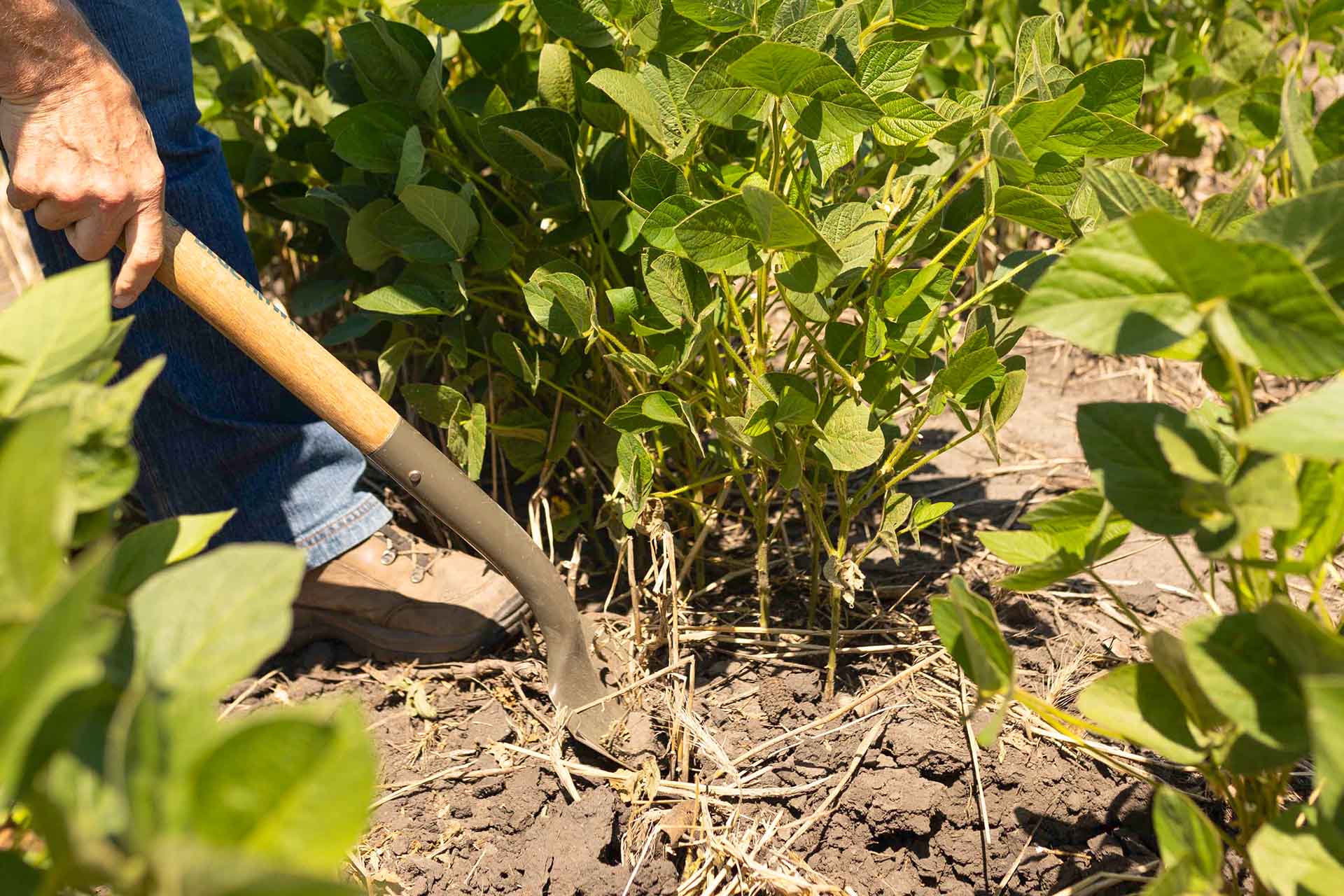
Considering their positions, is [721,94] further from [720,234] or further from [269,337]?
[269,337]

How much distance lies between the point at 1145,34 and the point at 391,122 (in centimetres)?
166

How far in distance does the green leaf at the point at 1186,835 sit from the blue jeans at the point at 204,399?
116 centimetres

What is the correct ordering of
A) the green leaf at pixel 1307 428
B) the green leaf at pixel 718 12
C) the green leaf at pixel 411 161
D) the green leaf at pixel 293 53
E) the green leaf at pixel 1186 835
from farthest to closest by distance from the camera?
the green leaf at pixel 293 53 → the green leaf at pixel 411 161 → the green leaf at pixel 718 12 → the green leaf at pixel 1186 835 → the green leaf at pixel 1307 428

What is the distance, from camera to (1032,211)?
99cm

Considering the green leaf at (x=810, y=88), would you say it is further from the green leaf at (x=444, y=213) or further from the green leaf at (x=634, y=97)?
the green leaf at (x=444, y=213)

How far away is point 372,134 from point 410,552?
2.01ft

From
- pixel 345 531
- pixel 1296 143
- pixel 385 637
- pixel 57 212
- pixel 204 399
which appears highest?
pixel 1296 143

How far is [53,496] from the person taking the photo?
45 cm

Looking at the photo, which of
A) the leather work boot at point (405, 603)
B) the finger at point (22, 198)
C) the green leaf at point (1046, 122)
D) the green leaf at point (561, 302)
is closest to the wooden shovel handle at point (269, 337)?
the finger at point (22, 198)

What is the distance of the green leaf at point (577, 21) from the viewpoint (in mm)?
1146

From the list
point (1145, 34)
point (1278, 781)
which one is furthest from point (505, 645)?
point (1145, 34)

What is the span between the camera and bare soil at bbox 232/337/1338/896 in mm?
1086

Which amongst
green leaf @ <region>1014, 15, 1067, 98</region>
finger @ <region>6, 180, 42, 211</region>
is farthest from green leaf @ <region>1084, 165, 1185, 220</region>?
finger @ <region>6, 180, 42, 211</region>

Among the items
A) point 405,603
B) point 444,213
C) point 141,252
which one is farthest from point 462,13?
point 405,603
